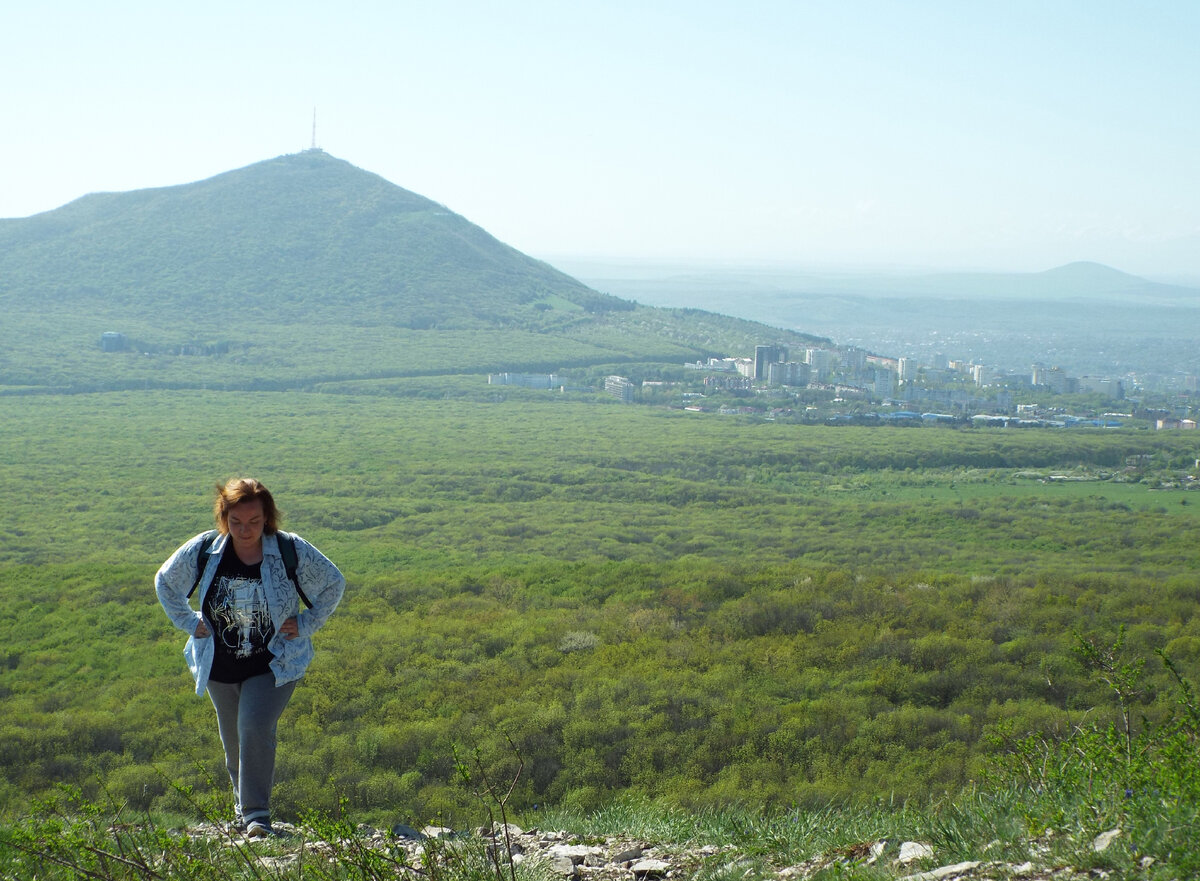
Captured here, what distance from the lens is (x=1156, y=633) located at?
9.98 meters

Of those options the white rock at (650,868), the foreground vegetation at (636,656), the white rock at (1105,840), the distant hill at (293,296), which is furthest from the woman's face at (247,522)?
the distant hill at (293,296)

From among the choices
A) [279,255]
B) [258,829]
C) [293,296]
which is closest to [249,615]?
[258,829]

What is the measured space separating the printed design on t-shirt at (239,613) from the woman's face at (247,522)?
15 centimetres

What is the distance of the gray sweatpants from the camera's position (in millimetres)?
4008

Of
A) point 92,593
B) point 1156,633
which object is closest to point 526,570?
point 92,593

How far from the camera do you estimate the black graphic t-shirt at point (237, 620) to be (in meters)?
3.97

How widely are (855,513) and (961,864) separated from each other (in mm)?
24309

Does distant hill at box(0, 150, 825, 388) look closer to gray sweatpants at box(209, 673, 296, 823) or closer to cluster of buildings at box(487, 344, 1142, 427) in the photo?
cluster of buildings at box(487, 344, 1142, 427)

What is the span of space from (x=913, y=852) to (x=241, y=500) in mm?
2592

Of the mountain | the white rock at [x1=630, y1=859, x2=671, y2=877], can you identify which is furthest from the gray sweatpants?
the mountain

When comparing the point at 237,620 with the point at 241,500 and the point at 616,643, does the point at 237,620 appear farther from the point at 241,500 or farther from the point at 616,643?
the point at 616,643

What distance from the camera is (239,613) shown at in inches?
156

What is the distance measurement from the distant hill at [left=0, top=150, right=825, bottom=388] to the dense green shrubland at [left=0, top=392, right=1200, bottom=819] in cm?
4047

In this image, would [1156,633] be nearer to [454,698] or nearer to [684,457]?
[454,698]
